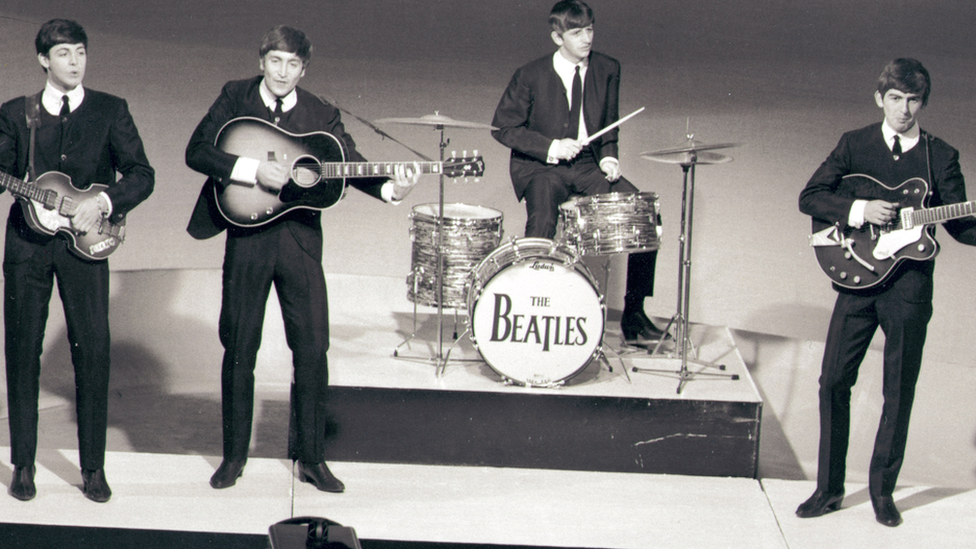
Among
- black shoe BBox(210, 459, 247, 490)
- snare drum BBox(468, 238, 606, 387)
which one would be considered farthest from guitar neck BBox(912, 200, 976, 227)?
black shoe BBox(210, 459, 247, 490)

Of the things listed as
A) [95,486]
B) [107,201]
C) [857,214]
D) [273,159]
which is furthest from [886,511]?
[107,201]

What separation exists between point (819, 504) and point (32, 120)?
3.27 m

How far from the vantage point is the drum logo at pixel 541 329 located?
5.13 m

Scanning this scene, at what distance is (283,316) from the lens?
14.6 ft

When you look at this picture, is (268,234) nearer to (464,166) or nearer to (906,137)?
(464,166)

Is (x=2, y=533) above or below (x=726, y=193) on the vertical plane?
below

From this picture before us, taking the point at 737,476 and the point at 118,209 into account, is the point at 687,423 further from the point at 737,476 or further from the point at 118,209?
the point at 118,209

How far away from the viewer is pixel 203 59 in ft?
25.4

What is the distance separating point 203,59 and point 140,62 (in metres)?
0.40

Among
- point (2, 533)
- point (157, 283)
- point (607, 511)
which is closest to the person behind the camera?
point (2, 533)

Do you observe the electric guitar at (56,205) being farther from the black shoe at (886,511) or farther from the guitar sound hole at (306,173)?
the black shoe at (886,511)

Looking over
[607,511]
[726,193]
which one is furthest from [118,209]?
[726,193]

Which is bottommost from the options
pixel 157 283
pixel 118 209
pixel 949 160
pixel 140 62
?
pixel 157 283

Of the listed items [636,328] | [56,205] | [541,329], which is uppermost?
[56,205]
